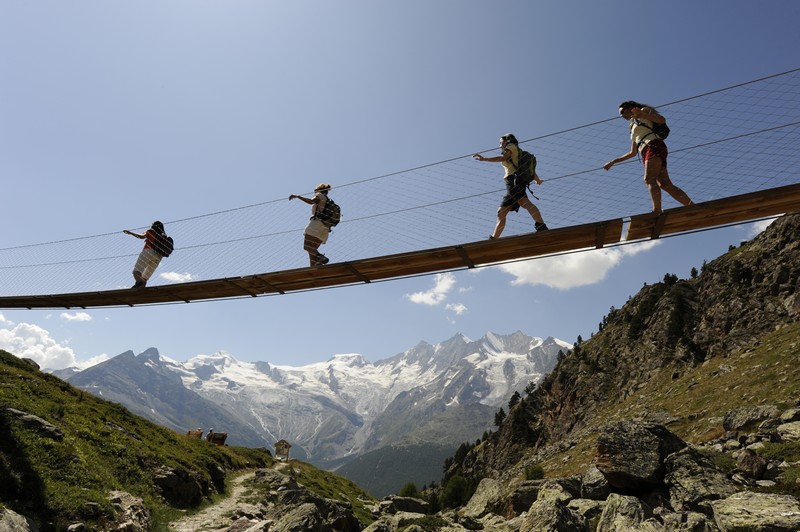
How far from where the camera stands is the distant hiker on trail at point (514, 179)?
12.3 metres

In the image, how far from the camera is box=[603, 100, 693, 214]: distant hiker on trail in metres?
11.0

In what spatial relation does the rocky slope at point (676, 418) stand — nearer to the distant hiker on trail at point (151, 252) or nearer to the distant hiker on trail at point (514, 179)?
the distant hiker on trail at point (514, 179)

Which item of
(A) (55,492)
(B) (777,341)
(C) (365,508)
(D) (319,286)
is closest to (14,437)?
(A) (55,492)

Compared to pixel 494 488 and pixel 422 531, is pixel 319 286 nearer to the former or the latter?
pixel 422 531

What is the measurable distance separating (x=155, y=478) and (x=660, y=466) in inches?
833

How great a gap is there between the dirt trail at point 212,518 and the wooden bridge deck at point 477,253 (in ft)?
30.1

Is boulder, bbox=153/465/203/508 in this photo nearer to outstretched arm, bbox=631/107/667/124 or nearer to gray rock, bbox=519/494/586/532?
gray rock, bbox=519/494/586/532

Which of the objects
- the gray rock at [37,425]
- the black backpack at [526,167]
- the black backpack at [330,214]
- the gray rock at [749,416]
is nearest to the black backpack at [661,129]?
the black backpack at [526,167]

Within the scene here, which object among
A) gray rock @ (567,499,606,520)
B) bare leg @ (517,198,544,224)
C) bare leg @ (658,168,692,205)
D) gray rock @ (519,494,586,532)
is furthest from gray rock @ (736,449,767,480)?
bare leg @ (517,198,544,224)

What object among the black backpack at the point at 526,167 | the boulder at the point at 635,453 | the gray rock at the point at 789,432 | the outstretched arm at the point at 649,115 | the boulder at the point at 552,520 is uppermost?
the outstretched arm at the point at 649,115

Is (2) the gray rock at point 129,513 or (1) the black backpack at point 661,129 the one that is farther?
(2) the gray rock at point 129,513

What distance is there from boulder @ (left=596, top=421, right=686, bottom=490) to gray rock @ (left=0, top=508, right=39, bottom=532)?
1817cm

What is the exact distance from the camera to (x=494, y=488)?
29516 mm

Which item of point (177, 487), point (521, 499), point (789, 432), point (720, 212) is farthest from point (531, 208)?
point (177, 487)
